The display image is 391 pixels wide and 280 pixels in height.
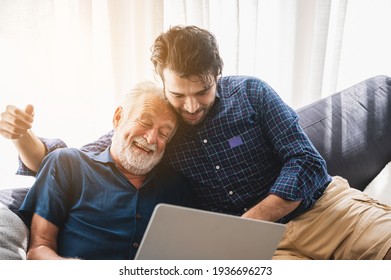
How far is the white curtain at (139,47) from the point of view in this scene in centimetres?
163

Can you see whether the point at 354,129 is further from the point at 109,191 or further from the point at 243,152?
the point at 109,191

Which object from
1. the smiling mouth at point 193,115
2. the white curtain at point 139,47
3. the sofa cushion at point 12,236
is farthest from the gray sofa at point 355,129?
the sofa cushion at point 12,236

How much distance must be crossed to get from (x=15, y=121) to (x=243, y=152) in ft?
2.16

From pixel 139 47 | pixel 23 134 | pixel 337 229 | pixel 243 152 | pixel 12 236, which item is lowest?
pixel 337 229

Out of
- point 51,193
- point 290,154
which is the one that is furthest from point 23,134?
point 290,154

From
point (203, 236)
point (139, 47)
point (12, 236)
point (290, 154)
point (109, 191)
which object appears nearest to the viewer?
point (203, 236)

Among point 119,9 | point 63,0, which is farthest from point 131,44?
point 63,0

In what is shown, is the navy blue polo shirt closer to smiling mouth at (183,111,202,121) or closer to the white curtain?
smiling mouth at (183,111,202,121)

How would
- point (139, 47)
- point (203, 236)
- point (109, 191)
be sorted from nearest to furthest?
1. point (203, 236)
2. point (109, 191)
3. point (139, 47)

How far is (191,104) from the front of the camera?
4.58ft

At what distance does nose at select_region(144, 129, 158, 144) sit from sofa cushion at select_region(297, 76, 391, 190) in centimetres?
67

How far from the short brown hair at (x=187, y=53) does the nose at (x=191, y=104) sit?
0.20ft

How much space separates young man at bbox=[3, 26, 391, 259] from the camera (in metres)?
1.40
